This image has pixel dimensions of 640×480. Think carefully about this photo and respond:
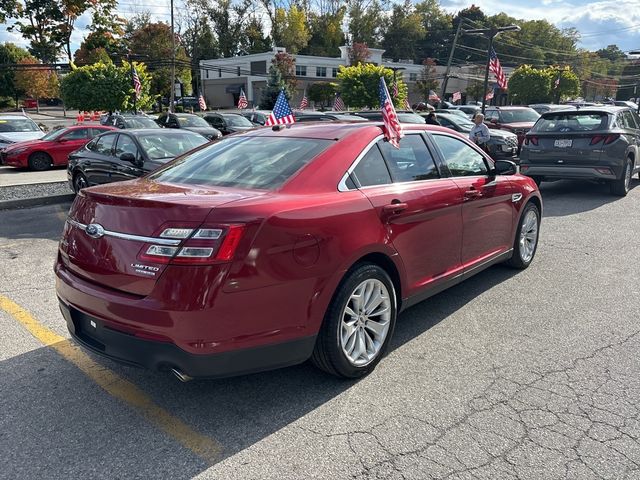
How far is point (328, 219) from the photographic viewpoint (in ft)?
9.98

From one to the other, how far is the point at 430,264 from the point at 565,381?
1.19 m

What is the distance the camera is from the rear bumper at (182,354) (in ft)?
8.80

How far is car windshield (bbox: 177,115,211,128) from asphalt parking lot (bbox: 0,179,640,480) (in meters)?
15.4

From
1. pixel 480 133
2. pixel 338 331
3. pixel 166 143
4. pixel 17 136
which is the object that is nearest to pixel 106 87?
pixel 17 136

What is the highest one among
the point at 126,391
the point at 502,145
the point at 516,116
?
the point at 516,116

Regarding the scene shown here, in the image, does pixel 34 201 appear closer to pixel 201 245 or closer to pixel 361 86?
pixel 201 245

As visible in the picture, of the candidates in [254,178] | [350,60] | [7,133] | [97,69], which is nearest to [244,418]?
[254,178]

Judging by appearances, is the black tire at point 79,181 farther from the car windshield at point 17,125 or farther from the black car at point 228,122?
the black car at point 228,122

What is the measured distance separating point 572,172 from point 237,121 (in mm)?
14042

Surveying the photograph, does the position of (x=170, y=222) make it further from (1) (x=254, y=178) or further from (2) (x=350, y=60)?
(2) (x=350, y=60)

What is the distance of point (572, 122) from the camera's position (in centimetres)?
1024

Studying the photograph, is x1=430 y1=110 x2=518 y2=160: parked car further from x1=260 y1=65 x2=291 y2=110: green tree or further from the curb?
x1=260 y1=65 x2=291 y2=110: green tree

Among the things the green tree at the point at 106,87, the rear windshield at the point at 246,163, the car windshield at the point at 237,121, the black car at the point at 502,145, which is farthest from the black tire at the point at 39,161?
the rear windshield at the point at 246,163

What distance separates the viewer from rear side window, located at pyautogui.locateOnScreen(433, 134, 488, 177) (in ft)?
14.5
